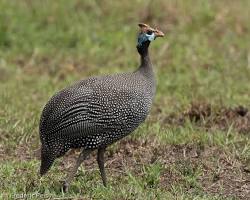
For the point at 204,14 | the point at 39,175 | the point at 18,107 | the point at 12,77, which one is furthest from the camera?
the point at 204,14

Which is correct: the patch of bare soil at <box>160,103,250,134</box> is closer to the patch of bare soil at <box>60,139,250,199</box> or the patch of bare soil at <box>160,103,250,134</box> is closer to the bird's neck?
the patch of bare soil at <box>60,139,250,199</box>

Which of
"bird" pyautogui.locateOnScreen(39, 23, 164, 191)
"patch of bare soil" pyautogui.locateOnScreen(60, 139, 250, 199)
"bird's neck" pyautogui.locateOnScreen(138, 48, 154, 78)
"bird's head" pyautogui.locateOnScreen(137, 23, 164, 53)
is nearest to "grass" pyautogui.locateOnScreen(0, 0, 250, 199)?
"patch of bare soil" pyautogui.locateOnScreen(60, 139, 250, 199)

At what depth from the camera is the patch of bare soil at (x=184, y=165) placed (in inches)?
240

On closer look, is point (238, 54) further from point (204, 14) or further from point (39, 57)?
point (39, 57)

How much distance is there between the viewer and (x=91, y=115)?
5613mm

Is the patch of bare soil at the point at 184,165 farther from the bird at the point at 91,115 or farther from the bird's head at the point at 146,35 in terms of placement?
the bird's head at the point at 146,35

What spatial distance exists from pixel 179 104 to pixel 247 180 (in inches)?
90.9

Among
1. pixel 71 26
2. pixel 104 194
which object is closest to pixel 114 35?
pixel 71 26

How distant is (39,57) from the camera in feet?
32.9

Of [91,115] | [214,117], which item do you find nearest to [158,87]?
[214,117]

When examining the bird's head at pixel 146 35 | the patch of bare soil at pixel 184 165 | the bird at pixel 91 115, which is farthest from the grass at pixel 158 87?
the bird's head at pixel 146 35

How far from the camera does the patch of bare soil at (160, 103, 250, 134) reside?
7.62 m

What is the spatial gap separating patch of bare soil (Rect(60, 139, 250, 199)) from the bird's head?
0.92m

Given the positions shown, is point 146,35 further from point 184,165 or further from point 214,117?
point 214,117
